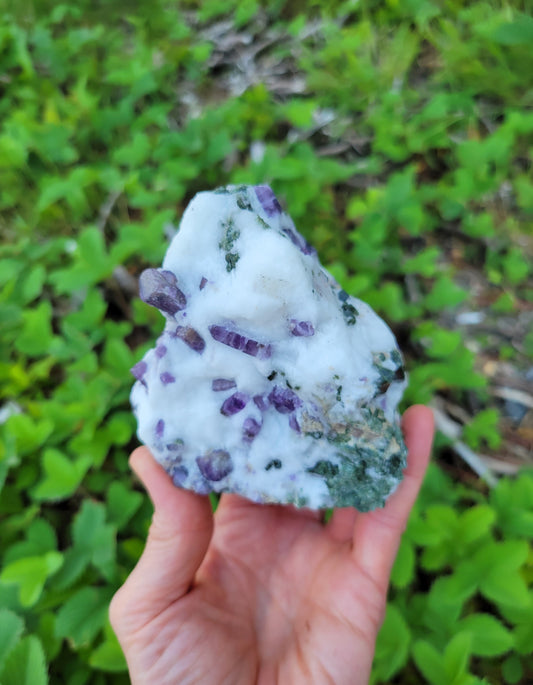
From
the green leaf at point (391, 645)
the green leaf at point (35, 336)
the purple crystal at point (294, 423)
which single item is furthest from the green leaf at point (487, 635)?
the green leaf at point (35, 336)

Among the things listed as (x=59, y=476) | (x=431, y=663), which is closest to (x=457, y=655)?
(x=431, y=663)

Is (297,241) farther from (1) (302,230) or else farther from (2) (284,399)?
(1) (302,230)

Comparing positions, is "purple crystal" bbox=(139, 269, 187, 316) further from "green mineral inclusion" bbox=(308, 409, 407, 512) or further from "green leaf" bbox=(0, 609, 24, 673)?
"green leaf" bbox=(0, 609, 24, 673)

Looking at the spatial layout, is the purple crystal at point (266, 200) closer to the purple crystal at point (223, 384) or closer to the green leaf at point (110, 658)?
the purple crystal at point (223, 384)

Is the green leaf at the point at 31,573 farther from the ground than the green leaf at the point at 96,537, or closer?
farther from the ground

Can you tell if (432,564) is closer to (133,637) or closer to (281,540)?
(281,540)

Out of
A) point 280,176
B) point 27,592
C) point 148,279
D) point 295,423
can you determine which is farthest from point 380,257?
point 27,592
